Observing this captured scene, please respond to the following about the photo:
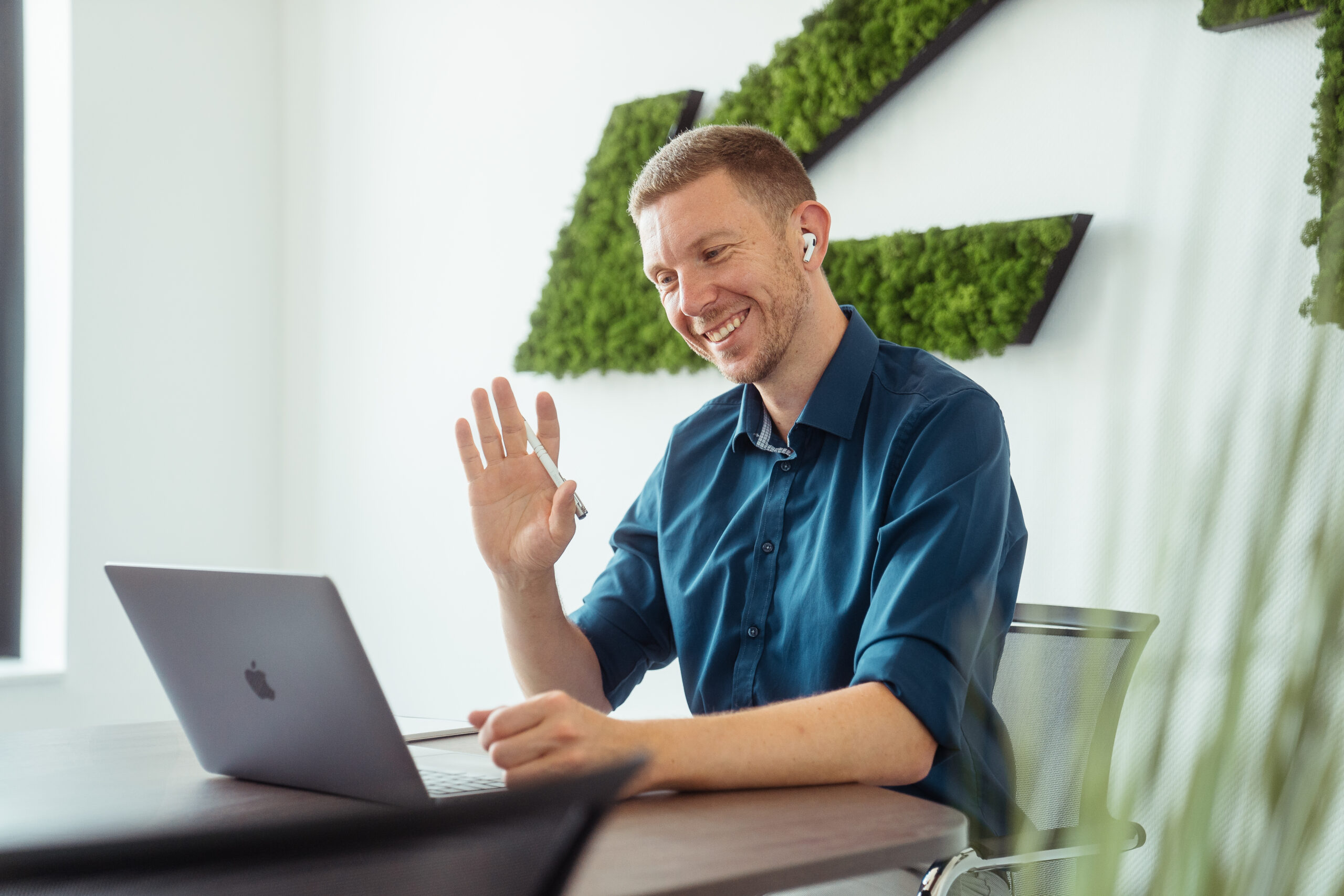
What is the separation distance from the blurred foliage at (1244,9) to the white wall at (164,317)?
285cm

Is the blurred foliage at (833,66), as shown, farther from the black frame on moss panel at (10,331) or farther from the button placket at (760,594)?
the black frame on moss panel at (10,331)

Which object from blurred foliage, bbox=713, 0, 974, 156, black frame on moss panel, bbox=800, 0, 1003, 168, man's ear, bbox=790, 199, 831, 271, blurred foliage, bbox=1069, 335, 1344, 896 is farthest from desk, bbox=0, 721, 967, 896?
blurred foliage, bbox=713, 0, 974, 156

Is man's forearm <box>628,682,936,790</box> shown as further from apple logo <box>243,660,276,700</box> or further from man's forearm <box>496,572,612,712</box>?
man's forearm <box>496,572,612,712</box>

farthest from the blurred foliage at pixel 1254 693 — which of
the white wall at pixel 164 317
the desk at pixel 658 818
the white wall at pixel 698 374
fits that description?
the white wall at pixel 164 317

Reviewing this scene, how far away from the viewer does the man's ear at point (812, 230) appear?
5.22 feet

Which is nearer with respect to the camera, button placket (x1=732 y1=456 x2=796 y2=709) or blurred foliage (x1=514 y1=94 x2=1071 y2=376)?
button placket (x1=732 y1=456 x2=796 y2=709)

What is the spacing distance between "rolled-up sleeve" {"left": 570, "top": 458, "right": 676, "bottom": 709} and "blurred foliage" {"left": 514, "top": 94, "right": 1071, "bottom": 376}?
727mm

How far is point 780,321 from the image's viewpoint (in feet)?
5.00

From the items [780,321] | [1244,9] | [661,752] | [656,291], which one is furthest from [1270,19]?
[661,752]

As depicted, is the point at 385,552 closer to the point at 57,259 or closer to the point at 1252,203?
the point at 57,259

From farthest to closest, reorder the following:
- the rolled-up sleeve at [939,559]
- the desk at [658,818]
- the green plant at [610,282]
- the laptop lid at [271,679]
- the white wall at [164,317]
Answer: the white wall at [164,317]
the green plant at [610,282]
the rolled-up sleeve at [939,559]
the laptop lid at [271,679]
the desk at [658,818]

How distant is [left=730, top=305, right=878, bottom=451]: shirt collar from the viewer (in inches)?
56.0

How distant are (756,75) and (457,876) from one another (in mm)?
2298

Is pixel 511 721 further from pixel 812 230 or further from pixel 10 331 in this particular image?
pixel 10 331
